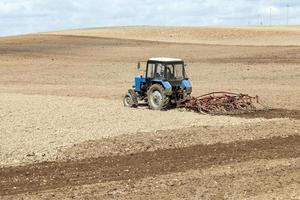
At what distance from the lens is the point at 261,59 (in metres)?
43.4

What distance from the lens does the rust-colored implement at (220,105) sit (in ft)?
68.8

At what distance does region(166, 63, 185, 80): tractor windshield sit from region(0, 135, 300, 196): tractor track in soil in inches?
283

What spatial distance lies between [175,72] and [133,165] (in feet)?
32.6

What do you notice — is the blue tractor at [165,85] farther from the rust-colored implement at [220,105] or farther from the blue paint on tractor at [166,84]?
the rust-colored implement at [220,105]

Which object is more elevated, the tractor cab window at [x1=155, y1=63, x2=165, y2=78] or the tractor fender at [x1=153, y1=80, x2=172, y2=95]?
the tractor cab window at [x1=155, y1=63, x2=165, y2=78]

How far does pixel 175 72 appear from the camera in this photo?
2214 centimetres

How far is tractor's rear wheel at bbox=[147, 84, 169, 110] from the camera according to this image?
21469mm

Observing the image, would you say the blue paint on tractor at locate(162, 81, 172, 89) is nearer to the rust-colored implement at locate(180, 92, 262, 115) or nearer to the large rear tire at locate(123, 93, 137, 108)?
the rust-colored implement at locate(180, 92, 262, 115)

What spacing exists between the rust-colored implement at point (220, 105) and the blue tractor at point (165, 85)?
575 millimetres

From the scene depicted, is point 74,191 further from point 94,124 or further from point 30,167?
point 94,124

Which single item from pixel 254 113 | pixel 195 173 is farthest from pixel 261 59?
pixel 195 173

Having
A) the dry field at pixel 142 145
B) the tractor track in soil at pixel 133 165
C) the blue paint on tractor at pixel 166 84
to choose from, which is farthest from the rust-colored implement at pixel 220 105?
the tractor track in soil at pixel 133 165

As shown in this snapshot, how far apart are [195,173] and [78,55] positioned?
133 ft

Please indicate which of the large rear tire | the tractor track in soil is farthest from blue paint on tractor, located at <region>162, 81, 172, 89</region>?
the tractor track in soil
